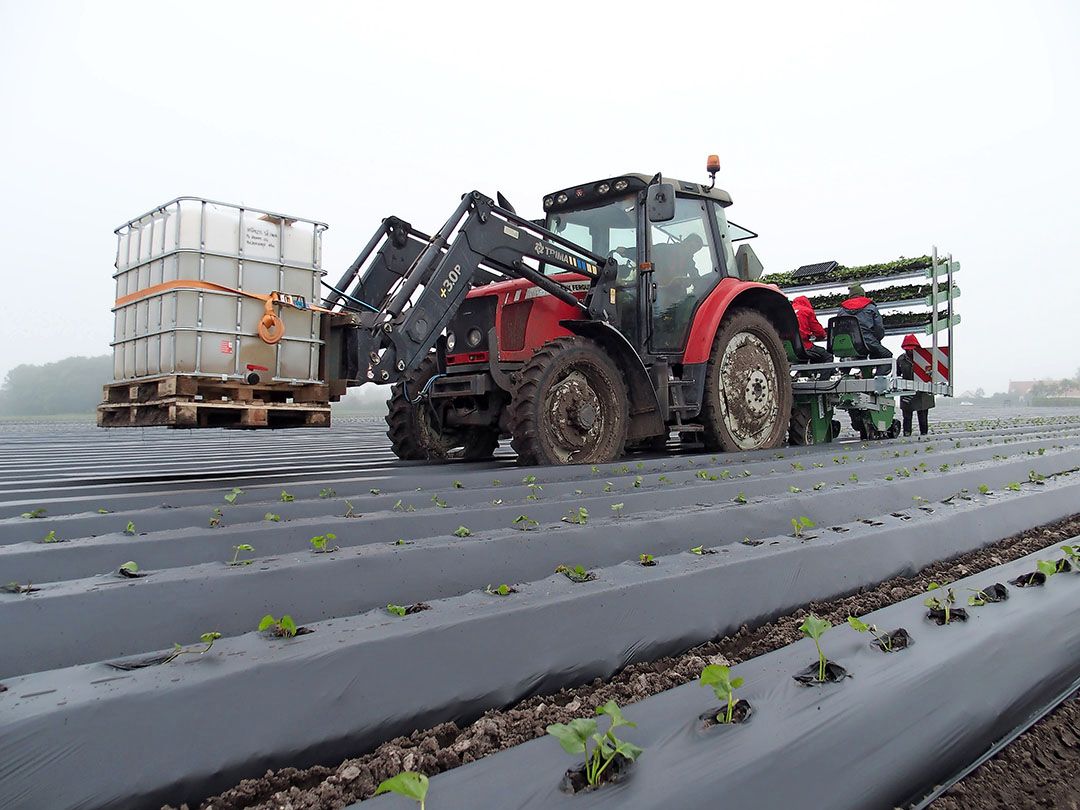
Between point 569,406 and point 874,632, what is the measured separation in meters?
3.41

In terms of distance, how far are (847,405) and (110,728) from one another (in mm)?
8366

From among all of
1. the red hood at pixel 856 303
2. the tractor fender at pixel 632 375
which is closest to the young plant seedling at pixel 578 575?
the tractor fender at pixel 632 375

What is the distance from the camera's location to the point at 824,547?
7.92ft

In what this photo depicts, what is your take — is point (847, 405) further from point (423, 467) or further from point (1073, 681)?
point (1073, 681)

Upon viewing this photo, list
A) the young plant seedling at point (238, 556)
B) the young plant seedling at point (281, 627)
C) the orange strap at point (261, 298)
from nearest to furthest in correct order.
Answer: the young plant seedling at point (281, 627)
the young plant seedling at point (238, 556)
the orange strap at point (261, 298)

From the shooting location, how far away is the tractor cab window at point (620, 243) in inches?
227

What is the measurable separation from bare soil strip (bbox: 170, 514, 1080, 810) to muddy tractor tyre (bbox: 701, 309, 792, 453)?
4165 millimetres

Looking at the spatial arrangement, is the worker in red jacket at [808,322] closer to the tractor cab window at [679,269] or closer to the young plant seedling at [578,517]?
the tractor cab window at [679,269]

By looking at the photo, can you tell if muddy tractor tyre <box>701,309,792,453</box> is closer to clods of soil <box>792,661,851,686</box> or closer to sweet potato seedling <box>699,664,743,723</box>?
clods of soil <box>792,661,851,686</box>

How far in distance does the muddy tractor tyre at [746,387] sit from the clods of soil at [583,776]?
16.3 ft

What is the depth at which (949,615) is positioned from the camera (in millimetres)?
1802

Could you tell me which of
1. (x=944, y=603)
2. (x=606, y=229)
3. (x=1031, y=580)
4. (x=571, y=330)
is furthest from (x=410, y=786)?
(x=606, y=229)

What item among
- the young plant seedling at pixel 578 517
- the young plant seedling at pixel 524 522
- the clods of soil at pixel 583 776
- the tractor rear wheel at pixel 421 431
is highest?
the tractor rear wheel at pixel 421 431

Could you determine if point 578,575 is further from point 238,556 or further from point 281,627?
point 238,556
